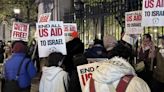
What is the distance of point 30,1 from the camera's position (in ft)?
98.8

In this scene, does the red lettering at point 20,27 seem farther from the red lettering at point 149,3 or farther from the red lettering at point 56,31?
the red lettering at point 149,3

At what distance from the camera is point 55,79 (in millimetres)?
7703

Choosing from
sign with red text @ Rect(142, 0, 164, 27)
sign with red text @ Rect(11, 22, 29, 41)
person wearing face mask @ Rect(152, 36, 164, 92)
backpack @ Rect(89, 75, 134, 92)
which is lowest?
person wearing face mask @ Rect(152, 36, 164, 92)

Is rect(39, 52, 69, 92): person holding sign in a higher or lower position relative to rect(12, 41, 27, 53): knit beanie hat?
lower

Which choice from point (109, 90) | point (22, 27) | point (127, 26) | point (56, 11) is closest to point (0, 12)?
point (56, 11)

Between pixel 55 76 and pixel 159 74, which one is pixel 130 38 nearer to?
pixel 159 74

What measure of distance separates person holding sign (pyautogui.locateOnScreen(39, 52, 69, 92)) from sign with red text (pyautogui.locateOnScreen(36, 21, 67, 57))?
1.15m

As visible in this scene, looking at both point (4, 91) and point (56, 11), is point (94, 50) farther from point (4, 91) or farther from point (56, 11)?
point (56, 11)

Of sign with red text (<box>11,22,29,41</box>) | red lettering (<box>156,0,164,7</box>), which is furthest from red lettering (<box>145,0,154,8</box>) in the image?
sign with red text (<box>11,22,29,41</box>)

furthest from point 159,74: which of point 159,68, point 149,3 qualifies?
point 149,3

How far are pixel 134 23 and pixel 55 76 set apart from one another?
337 cm

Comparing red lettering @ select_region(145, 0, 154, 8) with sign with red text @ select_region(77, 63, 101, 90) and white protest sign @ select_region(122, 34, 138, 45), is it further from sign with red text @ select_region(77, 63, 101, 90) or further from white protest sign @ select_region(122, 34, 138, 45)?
sign with red text @ select_region(77, 63, 101, 90)

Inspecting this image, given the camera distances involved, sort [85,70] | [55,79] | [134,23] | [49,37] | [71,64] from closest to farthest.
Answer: [85,70]
[55,79]
[71,64]
[49,37]
[134,23]

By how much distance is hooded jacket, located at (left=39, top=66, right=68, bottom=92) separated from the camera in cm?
769
